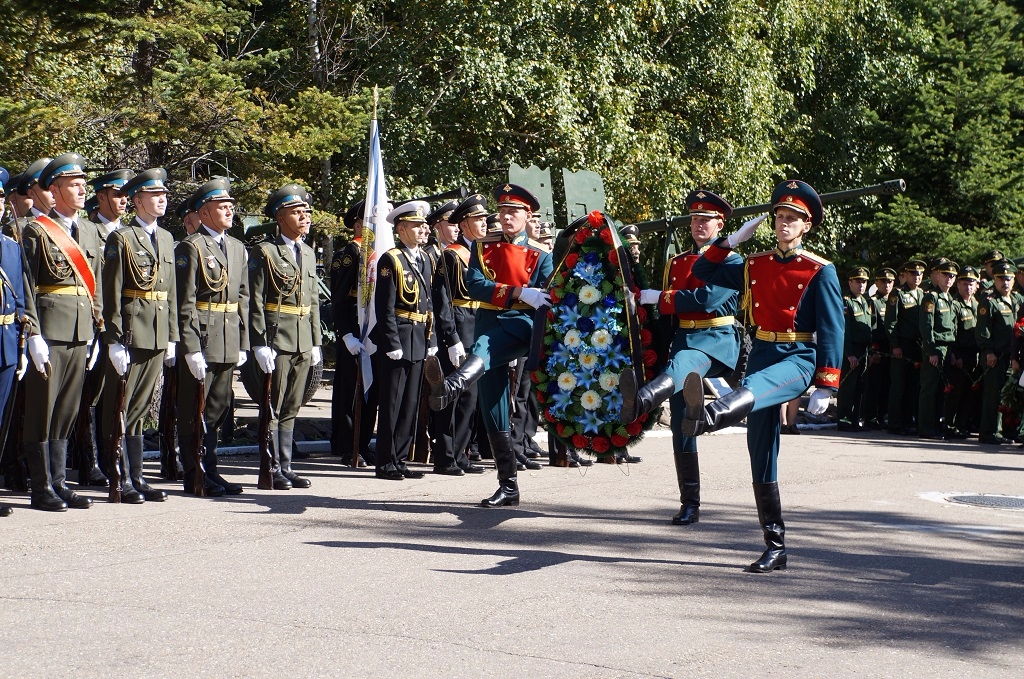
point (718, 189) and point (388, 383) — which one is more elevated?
point (718, 189)

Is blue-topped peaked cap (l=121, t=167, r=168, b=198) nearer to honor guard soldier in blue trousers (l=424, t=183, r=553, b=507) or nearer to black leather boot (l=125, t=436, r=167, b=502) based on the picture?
black leather boot (l=125, t=436, r=167, b=502)

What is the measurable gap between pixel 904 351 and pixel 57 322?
11662 mm

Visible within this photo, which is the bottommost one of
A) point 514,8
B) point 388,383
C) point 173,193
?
point 388,383

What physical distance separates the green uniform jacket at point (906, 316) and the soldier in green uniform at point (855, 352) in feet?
1.32

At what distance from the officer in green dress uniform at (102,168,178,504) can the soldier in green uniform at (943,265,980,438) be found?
1047cm

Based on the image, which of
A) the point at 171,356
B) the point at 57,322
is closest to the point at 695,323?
the point at 171,356

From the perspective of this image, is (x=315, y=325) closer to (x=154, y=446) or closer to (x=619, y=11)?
(x=154, y=446)

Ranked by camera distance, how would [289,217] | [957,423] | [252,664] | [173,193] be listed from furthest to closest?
[173,193]
[957,423]
[289,217]
[252,664]

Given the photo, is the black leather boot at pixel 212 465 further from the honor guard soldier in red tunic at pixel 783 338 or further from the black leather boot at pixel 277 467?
the honor guard soldier in red tunic at pixel 783 338

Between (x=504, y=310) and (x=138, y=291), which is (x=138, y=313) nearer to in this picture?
(x=138, y=291)

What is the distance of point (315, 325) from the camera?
33.6 ft

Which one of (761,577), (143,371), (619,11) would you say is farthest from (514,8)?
(761,577)

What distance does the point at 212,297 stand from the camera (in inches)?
372

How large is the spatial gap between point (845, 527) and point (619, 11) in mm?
18021
